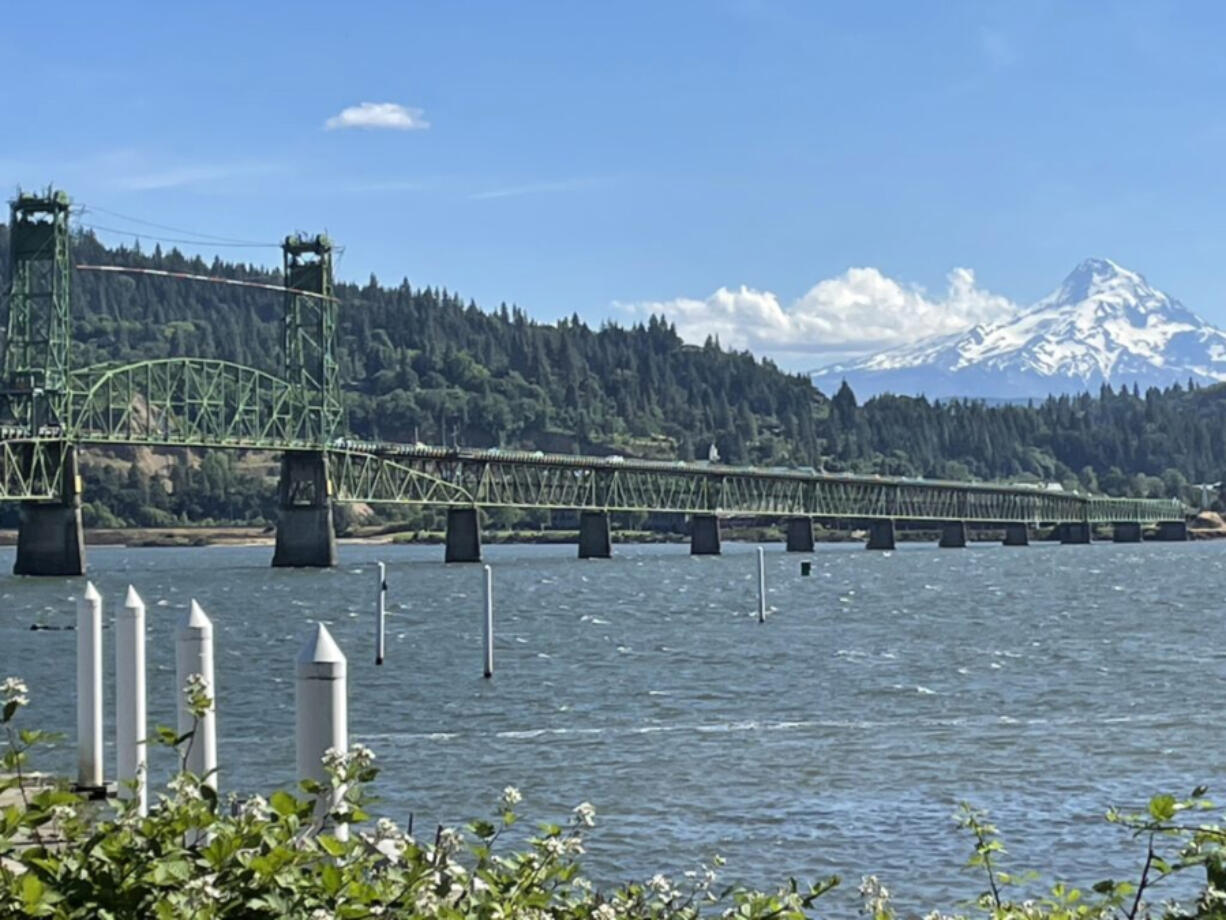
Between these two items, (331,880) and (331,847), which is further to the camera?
(331,847)

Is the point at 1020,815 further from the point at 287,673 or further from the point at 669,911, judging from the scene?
the point at 287,673

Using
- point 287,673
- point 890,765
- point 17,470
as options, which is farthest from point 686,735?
point 17,470

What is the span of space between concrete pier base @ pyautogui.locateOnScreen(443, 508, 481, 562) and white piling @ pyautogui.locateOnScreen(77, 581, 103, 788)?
170 meters

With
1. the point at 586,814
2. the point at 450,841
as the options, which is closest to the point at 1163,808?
the point at 586,814

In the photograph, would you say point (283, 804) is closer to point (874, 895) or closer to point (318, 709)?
point (318, 709)

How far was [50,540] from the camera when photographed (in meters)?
156

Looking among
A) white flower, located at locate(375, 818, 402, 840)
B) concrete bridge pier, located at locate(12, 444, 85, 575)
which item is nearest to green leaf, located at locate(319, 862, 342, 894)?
white flower, located at locate(375, 818, 402, 840)

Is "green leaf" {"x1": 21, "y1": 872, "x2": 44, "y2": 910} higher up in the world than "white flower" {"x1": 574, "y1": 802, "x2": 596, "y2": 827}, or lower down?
lower down

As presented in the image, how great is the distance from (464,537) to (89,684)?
173164mm

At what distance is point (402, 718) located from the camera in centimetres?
5100

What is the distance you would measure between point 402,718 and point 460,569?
133m

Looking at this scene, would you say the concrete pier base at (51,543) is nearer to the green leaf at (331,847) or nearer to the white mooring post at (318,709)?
the white mooring post at (318,709)

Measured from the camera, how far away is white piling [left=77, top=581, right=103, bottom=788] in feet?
81.3

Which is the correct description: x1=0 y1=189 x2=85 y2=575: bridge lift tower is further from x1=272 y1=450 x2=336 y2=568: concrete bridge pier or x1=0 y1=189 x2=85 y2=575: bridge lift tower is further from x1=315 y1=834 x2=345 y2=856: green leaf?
x1=315 y1=834 x2=345 y2=856: green leaf
